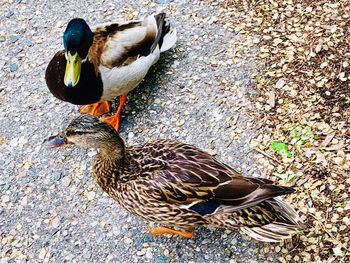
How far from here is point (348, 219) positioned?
11.7ft

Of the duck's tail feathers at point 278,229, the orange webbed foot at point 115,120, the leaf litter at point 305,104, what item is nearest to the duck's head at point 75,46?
the orange webbed foot at point 115,120

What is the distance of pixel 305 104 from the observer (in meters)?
4.19

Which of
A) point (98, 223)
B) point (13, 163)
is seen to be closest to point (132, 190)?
point (98, 223)

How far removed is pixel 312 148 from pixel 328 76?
0.65 m

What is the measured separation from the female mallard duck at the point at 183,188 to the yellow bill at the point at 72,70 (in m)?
0.58

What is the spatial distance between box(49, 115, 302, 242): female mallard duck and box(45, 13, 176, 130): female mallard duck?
2.01ft

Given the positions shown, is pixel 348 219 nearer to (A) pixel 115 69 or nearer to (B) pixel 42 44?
(A) pixel 115 69

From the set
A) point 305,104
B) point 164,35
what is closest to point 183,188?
point 305,104

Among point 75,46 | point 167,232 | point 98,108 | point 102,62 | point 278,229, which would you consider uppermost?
point 75,46

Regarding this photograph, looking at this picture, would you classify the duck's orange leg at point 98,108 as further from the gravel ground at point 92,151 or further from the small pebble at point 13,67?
the small pebble at point 13,67

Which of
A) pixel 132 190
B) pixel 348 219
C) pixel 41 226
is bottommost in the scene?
pixel 348 219

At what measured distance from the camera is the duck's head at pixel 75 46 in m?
3.79

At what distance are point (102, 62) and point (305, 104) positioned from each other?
4.77 feet

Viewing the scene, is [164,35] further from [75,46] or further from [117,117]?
[75,46]
